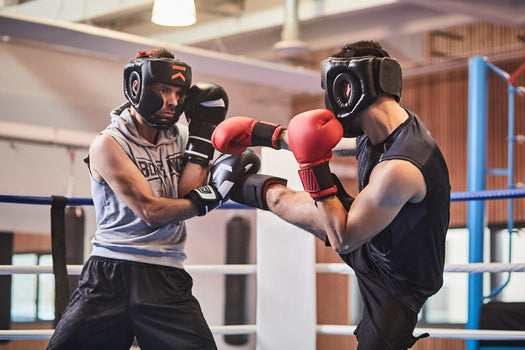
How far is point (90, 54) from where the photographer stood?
7.82m

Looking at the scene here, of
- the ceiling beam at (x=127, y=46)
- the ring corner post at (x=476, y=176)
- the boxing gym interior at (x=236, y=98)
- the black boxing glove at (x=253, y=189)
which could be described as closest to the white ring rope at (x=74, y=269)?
the black boxing glove at (x=253, y=189)

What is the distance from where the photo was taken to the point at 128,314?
2.01 metres

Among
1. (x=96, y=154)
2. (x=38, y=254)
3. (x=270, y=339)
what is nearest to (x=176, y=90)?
(x=96, y=154)

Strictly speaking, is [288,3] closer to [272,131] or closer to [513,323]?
[513,323]

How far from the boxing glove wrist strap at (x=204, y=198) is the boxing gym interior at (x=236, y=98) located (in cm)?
309

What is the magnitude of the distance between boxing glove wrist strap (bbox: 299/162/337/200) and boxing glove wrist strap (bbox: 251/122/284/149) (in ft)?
0.95

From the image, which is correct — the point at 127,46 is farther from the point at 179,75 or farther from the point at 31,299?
the point at 179,75

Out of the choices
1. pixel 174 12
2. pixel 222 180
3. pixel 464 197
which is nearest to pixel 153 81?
pixel 222 180

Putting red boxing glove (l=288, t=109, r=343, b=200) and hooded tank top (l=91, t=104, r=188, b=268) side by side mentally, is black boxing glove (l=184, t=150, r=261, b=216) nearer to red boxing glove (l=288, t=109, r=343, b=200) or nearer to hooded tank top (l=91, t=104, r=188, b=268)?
hooded tank top (l=91, t=104, r=188, b=268)

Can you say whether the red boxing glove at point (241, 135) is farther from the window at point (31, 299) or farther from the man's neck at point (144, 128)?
the window at point (31, 299)

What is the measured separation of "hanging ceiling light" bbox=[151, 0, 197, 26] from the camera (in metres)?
4.07

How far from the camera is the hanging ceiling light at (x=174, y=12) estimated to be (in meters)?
4.07

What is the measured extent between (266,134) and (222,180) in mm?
217

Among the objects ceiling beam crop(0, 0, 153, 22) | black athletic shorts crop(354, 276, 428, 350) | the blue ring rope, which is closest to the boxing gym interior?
ceiling beam crop(0, 0, 153, 22)
